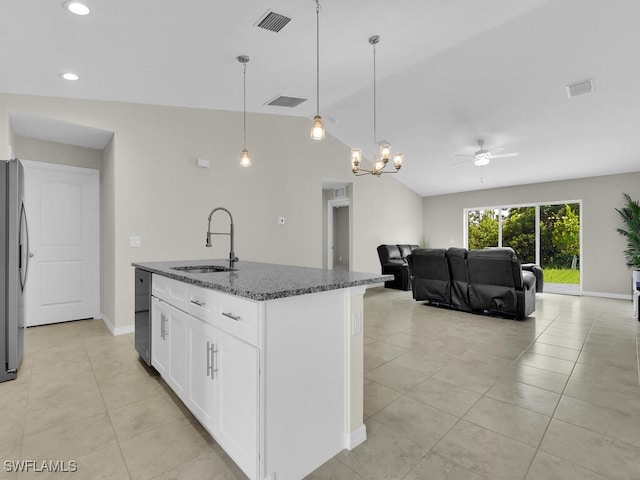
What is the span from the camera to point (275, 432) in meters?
1.43

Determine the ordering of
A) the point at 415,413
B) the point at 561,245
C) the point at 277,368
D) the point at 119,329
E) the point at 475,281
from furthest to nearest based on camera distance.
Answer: the point at 561,245, the point at 475,281, the point at 119,329, the point at 415,413, the point at 277,368

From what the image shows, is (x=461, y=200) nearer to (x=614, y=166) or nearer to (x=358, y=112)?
(x=614, y=166)

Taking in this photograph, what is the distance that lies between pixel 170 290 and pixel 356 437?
153 centimetres

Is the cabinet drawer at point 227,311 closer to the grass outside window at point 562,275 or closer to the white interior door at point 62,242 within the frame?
the white interior door at point 62,242

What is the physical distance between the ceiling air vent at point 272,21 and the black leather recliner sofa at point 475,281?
12.4 feet

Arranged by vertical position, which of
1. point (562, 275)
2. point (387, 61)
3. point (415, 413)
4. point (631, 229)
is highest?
point (387, 61)

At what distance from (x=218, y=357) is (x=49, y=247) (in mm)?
4060

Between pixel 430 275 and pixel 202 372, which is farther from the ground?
pixel 430 275

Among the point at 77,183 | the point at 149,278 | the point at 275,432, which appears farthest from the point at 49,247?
the point at 275,432

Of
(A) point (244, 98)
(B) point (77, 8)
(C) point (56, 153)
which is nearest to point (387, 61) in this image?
(A) point (244, 98)

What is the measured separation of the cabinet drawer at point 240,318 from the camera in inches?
55.7

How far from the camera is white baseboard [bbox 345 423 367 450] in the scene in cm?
175

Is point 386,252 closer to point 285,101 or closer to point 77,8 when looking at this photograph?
point 285,101

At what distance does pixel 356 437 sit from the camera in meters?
1.79
